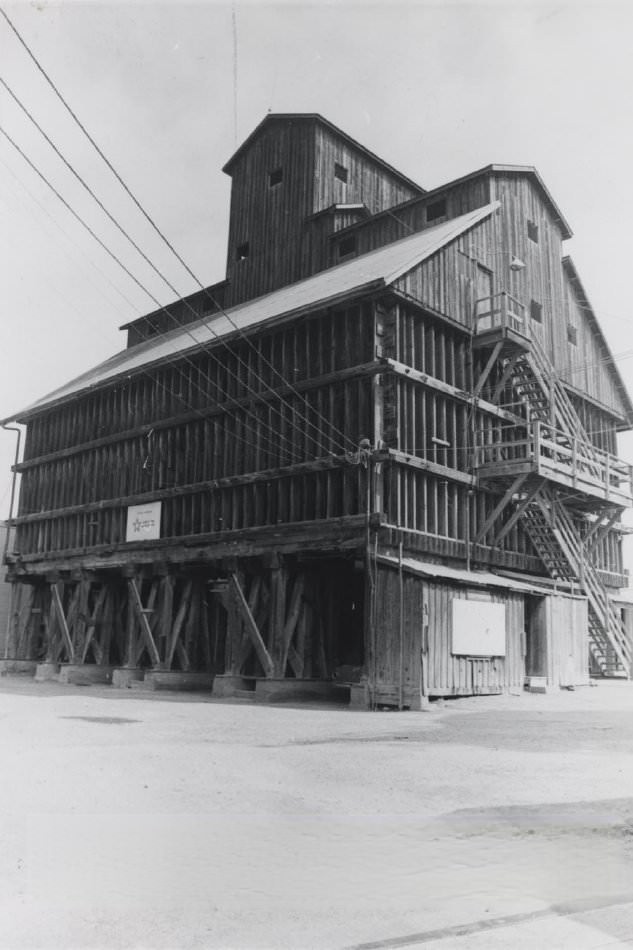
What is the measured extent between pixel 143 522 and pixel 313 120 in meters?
16.6

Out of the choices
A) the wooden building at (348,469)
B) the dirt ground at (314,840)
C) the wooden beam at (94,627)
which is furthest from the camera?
the wooden beam at (94,627)

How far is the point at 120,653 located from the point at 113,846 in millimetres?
24493

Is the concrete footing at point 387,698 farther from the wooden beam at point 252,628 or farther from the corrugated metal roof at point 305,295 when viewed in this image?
the corrugated metal roof at point 305,295

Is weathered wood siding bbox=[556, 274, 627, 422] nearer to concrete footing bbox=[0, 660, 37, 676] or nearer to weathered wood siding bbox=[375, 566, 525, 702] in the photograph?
weathered wood siding bbox=[375, 566, 525, 702]

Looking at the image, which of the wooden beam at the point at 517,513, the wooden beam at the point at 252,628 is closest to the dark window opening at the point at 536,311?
the wooden beam at the point at 517,513

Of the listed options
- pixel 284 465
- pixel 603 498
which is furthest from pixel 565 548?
pixel 284 465

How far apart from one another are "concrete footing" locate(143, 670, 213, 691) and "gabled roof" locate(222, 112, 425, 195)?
20.8 m

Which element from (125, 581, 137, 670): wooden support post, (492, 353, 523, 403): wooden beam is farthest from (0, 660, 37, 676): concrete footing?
(492, 353, 523, 403): wooden beam

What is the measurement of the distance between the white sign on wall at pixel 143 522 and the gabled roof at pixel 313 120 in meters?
16.0

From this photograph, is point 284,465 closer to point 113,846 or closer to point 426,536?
point 426,536

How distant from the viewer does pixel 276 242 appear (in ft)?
111

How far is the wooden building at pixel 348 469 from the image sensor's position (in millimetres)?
21516

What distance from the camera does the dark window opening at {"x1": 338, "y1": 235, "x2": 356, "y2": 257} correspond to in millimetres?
31484

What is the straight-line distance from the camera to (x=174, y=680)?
2497 cm
